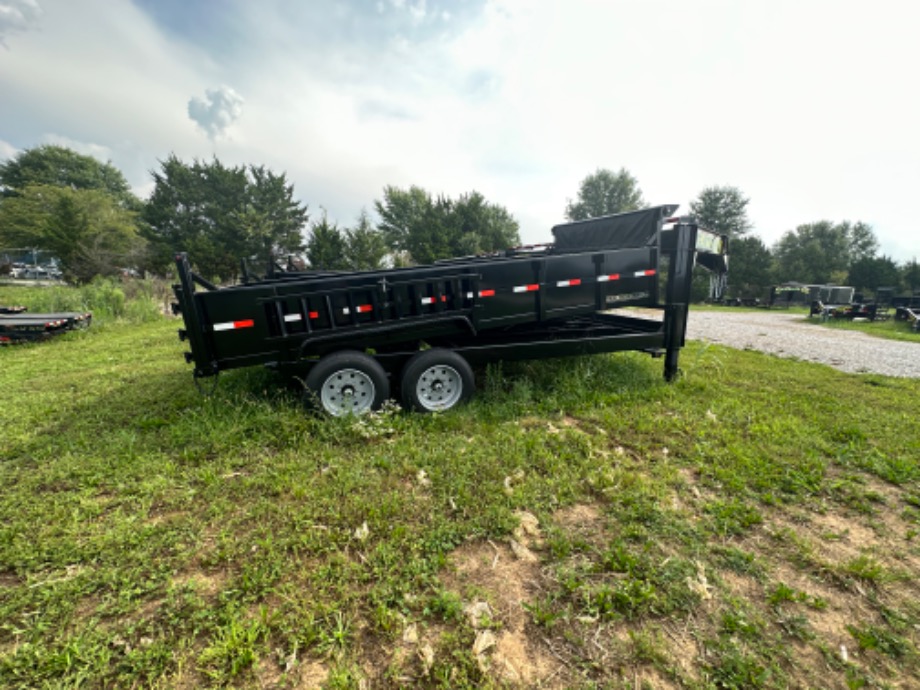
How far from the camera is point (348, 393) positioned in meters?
3.96

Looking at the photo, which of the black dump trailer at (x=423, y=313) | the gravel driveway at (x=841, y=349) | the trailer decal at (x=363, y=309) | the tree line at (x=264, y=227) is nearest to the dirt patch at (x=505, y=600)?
the black dump trailer at (x=423, y=313)

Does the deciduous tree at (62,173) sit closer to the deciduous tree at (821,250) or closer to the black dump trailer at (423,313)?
the black dump trailer at (423,313)

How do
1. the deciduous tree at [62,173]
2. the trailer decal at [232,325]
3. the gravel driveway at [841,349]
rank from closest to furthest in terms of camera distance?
1. the trailer decal at [232,325]
2. the gravel driveway at [841,349]
3. the deciduous tree at [62,173]

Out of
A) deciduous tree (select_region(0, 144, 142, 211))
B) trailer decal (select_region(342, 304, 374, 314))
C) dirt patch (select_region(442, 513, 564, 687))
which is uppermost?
deciduous tree (select_region(0, 144, 142, 211))

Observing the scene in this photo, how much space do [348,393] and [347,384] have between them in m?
0.10

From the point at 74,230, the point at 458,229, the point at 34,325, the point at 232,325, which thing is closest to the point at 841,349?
the point at 232,325

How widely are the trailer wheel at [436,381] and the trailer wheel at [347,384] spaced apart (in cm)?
28

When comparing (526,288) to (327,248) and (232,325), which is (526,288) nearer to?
(232,325)

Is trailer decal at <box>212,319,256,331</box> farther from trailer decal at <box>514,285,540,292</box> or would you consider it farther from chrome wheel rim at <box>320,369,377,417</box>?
trailer decal at <box>514,285,540,292</box>

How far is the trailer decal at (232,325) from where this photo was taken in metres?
3.70

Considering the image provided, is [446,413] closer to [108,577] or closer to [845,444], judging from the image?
[108,577]

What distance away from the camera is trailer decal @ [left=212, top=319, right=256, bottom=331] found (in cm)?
370

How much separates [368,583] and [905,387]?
324 inches

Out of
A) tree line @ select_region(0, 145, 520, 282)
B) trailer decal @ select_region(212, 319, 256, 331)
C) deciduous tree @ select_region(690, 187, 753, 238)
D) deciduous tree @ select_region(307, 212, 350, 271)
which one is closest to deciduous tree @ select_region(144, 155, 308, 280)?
tree line @ select_region(0, 145, 520, 282)
